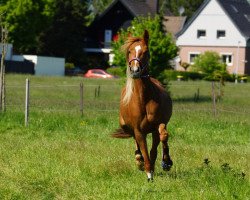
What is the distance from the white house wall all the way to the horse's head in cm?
6937

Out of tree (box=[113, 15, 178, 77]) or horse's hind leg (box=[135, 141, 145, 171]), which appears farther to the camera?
tree (box=[113, 15, 178, 77])

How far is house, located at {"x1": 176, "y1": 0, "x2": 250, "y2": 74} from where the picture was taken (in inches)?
3103

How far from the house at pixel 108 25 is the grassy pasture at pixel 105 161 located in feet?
214

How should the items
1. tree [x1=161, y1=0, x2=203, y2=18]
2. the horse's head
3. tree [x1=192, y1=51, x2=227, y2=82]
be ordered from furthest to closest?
tree [x1=161, y1=0, x2=203, y2=18], tree [x1=192, y1=51, x2=227, y2=82], the horse's head

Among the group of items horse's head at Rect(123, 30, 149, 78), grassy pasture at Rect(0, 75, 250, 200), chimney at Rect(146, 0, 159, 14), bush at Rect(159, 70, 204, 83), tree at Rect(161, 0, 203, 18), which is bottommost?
grassy pasture at Rect(0, 75, 250, 200)

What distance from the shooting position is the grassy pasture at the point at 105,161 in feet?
31.8

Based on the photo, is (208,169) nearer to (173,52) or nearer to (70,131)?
(70,131)

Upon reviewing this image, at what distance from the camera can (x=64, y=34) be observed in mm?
78812

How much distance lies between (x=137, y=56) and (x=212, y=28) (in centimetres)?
7237

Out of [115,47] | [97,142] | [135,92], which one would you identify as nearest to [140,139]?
[135,92]

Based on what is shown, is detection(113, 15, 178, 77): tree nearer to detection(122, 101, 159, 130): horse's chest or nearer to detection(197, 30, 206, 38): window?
detection(122, 101, 159, 130): horse's chest

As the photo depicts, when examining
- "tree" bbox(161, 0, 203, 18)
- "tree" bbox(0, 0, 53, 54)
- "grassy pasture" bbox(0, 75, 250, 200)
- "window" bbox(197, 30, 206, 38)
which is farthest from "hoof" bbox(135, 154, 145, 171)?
"tree" bbox(161, 0, 203, 18)

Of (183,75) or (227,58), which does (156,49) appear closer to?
(183,75)

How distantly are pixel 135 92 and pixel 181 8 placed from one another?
122 meters
